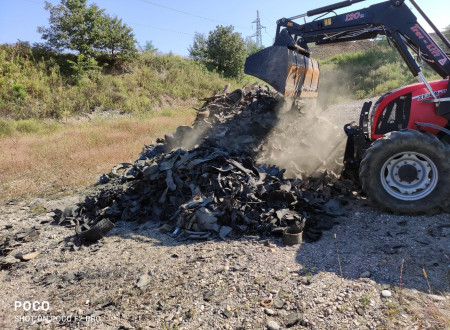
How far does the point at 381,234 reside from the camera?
429 centimetres

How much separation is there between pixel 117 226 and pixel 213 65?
27062 millimetres

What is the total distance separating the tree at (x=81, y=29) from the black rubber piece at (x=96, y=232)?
19.3m

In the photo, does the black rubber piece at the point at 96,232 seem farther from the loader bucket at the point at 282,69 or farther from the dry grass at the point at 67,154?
the loader bucket at the point at 282,69

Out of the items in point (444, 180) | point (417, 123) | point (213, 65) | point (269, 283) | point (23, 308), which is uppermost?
point (213, 65)

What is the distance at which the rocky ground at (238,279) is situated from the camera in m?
2.86

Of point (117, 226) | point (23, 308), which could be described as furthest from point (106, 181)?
point (23, 308)

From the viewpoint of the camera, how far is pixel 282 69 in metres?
6.64

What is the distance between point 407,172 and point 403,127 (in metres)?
0.78

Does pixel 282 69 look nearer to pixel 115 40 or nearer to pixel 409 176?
pixel 409 176

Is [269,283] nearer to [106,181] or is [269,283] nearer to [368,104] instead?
[368,104]

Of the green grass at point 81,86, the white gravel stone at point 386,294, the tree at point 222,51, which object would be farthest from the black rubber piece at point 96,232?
the tree at point 222,51

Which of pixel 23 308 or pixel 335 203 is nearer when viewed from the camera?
pixel 23 308

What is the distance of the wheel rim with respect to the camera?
460cm

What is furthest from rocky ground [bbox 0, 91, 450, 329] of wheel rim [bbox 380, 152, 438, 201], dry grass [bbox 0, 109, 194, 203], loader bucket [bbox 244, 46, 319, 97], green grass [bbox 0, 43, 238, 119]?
green grass [bbox 0, 43, 238, 119]
